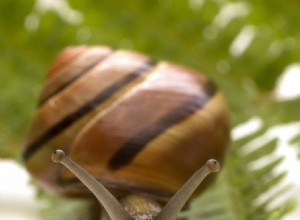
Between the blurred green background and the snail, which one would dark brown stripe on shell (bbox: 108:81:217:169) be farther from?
the blurred green background

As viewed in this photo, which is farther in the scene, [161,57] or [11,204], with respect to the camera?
[11,204]

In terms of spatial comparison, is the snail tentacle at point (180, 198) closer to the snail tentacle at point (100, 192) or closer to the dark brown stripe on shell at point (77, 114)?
the snail tentacle at point (100, 192)

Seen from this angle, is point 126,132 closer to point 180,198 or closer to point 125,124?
point 125,124

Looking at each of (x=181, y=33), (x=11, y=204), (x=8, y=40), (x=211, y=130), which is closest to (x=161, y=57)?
(x=181, y=33)

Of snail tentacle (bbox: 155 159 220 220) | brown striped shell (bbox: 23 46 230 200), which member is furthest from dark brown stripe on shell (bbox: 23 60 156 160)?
snail tentacle (bbox: 155 159 220 220)

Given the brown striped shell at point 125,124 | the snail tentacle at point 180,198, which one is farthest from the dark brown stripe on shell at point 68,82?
the snail tentacle at point 180,198

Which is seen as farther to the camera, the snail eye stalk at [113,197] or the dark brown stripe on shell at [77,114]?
the dark brown stripe on shell at [77,114]

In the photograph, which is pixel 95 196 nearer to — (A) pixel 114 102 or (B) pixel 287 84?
(A) pixel 114 102
